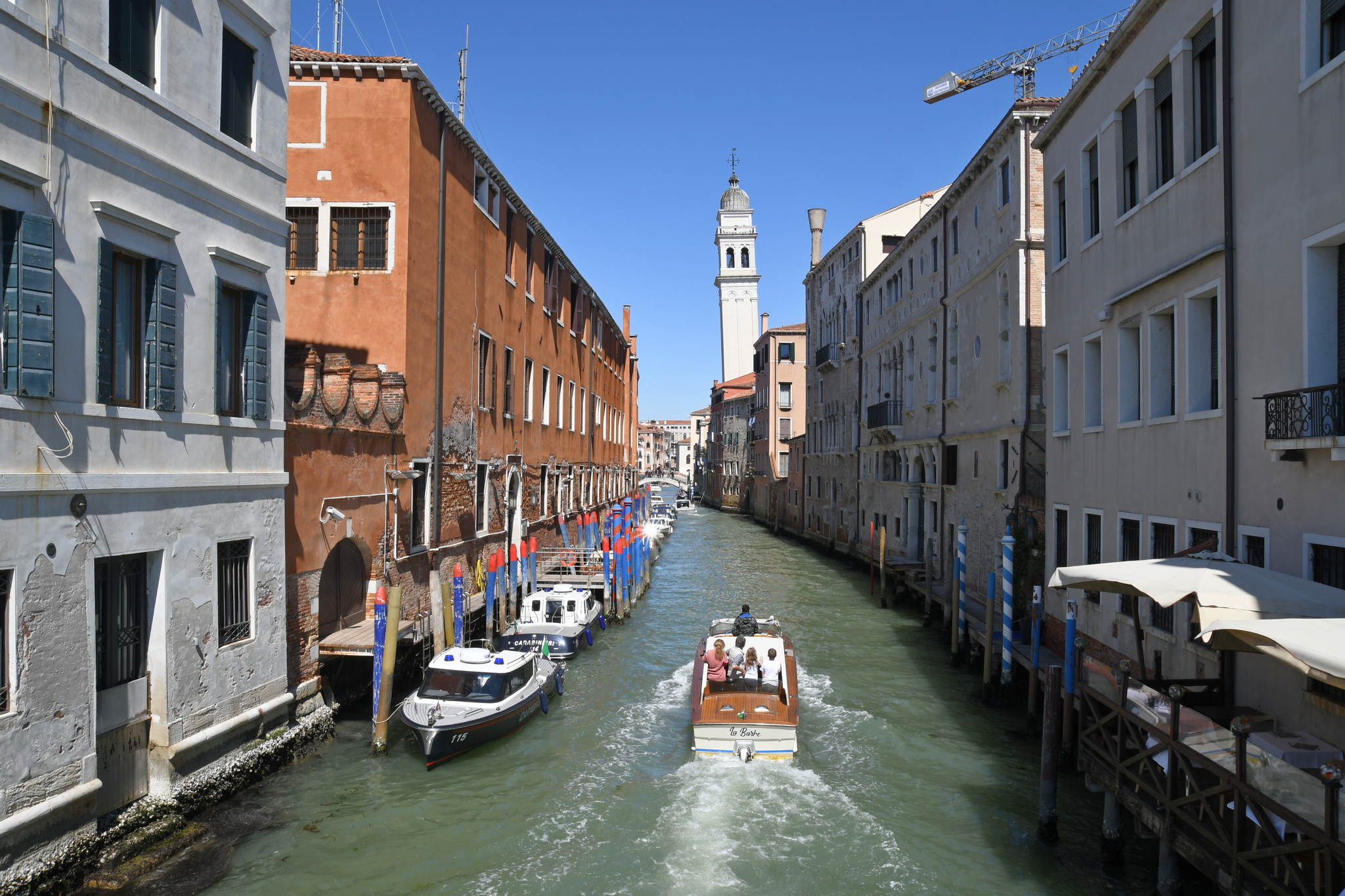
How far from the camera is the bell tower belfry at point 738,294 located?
77438 millimetres

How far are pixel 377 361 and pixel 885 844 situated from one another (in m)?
10.2

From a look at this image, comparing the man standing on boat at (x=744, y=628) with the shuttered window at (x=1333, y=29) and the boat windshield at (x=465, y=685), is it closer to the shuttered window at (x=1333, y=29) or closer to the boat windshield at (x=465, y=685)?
the boat windshield at (x=465, y=685)

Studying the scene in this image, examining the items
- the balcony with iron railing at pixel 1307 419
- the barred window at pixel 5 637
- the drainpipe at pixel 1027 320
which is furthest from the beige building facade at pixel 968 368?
the barred window at pixel 5 637

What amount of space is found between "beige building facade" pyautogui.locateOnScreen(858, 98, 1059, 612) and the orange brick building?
1012 cm

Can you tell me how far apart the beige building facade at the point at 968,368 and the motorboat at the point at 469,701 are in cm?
854

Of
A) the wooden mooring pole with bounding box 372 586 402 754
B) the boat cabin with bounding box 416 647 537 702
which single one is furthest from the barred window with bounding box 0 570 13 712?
the boat cabin with bounding box 416 647 537 702

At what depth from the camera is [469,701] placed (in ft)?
37.7

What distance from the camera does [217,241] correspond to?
8.95 meters

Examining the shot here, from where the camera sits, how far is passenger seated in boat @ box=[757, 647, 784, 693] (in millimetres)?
11422

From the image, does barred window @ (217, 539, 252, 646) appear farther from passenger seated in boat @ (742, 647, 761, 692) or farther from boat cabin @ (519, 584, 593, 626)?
boat cabin @ (519, 584, 593, 626)

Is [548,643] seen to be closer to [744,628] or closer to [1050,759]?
[744,628]

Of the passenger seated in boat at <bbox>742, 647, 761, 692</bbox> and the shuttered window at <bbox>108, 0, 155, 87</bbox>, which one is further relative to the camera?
the passenger seated in boat at <bbox>742, 647, 761, 692</bbox>

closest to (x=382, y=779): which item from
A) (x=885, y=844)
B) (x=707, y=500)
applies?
(x=885, y=844)

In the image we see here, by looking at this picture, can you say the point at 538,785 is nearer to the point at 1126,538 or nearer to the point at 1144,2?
the point at 1126,538
